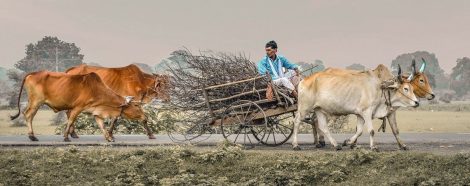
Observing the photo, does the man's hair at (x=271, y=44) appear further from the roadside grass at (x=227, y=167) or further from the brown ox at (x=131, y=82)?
the brown ox at (x=131, y=82)

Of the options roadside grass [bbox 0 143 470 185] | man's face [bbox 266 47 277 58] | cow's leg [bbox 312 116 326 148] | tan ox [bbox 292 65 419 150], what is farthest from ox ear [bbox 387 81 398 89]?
man's face [bbox 266 47 277 58]

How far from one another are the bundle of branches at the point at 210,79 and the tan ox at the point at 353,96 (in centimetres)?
113

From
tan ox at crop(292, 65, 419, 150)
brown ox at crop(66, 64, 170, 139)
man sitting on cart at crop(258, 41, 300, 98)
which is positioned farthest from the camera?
brown ox at crop(66, 64, 170, 139)

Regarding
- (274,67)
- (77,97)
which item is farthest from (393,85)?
(77,97)

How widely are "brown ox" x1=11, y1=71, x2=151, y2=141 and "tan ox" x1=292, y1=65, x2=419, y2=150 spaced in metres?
4.87

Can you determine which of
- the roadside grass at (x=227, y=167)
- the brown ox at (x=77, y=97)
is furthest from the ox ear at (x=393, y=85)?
the brown ox at (x=77, y=97)

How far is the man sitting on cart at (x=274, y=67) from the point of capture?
13820 mm

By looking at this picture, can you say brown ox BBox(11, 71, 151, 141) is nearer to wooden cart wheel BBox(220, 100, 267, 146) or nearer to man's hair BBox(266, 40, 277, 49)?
wooden cart wheel BBox(220, 100, 267, 146)

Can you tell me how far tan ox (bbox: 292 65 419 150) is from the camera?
12875mm

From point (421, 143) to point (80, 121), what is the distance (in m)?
11.9

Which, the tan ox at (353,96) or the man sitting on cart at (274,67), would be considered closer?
the tan ox at (353,96)

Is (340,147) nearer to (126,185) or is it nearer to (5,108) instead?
(126,185)

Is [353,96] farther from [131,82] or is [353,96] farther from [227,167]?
[131,82]

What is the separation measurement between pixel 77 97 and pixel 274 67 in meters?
5.18
